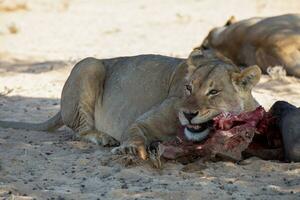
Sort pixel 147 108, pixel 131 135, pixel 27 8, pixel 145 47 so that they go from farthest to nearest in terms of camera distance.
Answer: pixel 27 8 < pixel 145 47 < pixel 147 108 < pixel 131 135

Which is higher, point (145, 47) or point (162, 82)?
point (162, 82)

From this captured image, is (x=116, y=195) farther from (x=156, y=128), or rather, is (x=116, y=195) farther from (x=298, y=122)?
(x=298, y=122)

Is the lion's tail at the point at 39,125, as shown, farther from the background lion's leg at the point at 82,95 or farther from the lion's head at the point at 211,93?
the lion's head at the point at 211,93

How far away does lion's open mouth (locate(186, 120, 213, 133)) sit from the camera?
17.5ft

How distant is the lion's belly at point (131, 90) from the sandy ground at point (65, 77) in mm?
337

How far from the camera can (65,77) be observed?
959 centimetres

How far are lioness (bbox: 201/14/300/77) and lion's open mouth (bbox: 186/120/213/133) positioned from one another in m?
4.18

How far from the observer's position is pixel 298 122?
18.1 ft

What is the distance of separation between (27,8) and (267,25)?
23.0ft

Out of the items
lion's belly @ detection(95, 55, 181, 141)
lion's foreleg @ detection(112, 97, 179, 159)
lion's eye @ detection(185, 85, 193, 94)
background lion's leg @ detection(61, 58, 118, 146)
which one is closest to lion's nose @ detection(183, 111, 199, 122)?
lion's eye @ detection(185, 85, 193, 94)

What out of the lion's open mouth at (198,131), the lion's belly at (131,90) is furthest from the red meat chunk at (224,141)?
the lion's belly at (131,90)

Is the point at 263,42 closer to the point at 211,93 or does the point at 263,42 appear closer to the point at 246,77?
the point at 246,77

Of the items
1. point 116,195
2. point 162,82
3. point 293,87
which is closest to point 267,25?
point 293,87

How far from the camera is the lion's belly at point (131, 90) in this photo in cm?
623
